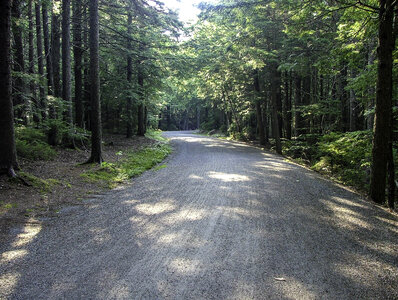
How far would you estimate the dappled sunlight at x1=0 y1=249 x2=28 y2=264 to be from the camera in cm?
327

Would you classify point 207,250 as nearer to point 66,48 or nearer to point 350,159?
point 350,159

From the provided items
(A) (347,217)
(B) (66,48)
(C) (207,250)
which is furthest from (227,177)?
(B) (66,48)

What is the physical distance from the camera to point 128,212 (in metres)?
5.18

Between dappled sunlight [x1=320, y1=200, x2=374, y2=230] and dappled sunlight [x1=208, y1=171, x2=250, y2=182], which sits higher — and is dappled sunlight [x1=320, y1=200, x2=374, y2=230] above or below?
below

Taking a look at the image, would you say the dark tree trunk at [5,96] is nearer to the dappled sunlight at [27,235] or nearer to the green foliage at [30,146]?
the dappled sunlight at [27,235]

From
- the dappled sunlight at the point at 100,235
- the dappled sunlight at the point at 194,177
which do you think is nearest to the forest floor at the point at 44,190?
the dappled sunlight at the point at 100,235

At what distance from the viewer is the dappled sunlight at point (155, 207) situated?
16.9 ft

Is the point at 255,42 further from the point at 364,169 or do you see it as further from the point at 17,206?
the point at 17,206

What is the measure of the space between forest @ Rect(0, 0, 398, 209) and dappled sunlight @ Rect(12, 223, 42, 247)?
Answer: 2173mm

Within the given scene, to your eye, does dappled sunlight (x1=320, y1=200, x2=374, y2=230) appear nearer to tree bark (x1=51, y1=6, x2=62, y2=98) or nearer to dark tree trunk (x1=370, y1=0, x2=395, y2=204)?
dark tree trunk (x1=370, y1=0, x2=395, y2=204)

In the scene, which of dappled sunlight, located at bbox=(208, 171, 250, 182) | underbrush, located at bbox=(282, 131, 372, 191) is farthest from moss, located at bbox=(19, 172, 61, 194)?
underbrush, located at bbox=(282, 131, 372, 191)

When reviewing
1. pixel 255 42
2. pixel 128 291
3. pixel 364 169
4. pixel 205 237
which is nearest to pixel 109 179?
pixel 205 237

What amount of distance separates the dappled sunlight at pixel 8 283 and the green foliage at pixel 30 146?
23.1ft

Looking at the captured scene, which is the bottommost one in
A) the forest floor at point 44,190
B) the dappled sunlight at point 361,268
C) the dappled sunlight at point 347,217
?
the dappled sunlight at point 361,268
